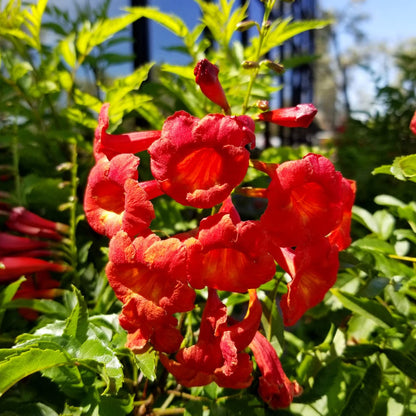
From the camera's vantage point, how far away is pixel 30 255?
1.16 m

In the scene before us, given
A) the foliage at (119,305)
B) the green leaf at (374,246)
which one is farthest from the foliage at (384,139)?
the green leaf at (374,246)

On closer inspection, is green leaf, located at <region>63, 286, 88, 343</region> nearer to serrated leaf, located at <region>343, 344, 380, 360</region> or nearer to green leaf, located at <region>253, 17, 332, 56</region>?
serrated leaf, located at <region>343, 344, 380, 360</region>

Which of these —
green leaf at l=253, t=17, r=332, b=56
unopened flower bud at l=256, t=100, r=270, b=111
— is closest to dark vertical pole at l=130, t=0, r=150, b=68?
green leaf at l=253, t=17, r=332, b=56

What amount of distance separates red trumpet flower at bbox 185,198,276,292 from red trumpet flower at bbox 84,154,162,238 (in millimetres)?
89

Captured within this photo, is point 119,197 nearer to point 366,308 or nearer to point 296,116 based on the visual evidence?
point 296,116

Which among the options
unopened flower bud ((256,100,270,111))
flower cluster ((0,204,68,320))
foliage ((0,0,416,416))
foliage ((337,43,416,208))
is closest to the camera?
foliage ((0,0,416,416))

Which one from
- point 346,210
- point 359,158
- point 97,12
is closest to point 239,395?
point 346,210

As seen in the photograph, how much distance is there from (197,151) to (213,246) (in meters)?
0.17

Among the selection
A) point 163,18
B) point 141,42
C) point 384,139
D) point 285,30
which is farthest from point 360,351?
point 141,42

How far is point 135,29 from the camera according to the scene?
2.61m

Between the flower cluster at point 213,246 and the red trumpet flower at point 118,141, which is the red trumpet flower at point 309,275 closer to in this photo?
the flower cluster at point 213,246

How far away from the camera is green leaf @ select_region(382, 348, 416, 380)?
0.86m

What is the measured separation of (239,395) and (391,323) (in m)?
0.34

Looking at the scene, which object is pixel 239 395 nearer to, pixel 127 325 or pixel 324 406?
pixel 324 406
